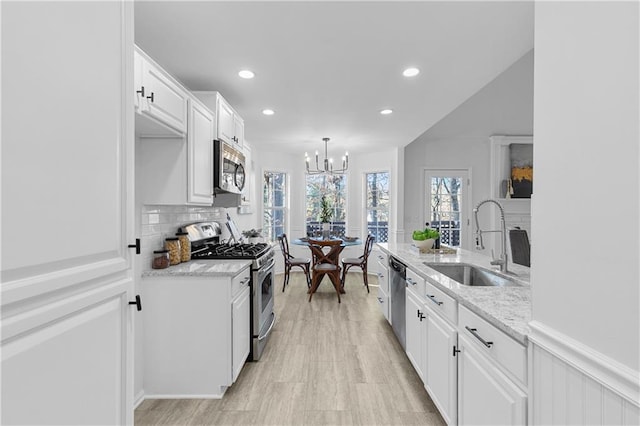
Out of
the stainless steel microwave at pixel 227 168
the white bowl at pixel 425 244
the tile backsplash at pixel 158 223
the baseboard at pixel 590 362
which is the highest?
the stainless steel microwave at pixel 227 168

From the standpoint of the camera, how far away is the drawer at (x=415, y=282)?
2076 mm

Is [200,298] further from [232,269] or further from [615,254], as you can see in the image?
[615,254]

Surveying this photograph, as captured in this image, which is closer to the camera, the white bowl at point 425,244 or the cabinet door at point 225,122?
the cabinet door at point 225,122

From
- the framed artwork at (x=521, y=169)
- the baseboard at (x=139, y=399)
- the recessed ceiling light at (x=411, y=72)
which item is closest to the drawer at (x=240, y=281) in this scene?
the baseboard at (x=139, y=399)

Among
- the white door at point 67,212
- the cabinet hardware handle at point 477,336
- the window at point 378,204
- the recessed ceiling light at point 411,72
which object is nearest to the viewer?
the white door at point 67,212

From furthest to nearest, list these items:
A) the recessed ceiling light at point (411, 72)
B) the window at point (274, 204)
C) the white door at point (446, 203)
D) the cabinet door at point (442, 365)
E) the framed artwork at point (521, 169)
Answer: the window at point (274, 204), the white door at point (446, 203), the framed artwork at point (521, 169), the recessed ceiling light at point (411, 72), the cabinet door at point (442, 365)

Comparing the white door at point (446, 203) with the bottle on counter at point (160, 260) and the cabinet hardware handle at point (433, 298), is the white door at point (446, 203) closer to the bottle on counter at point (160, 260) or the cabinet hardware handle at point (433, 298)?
the cabinet hardware handle at point (433, 298)

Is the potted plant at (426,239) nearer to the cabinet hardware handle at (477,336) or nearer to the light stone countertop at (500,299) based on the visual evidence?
the light stone countertop at (500,299)

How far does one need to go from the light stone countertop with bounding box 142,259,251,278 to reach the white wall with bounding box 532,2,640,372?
1.77 m

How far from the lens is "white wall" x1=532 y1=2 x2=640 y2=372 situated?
2.24 feet

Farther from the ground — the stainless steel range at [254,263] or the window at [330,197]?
the window at [330,197]

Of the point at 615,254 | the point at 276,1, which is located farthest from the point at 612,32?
the point at 276,1

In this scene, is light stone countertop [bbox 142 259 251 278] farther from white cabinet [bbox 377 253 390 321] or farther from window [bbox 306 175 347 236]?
window [bbox 306 175 347 236]

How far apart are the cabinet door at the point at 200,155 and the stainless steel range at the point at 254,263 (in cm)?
48
